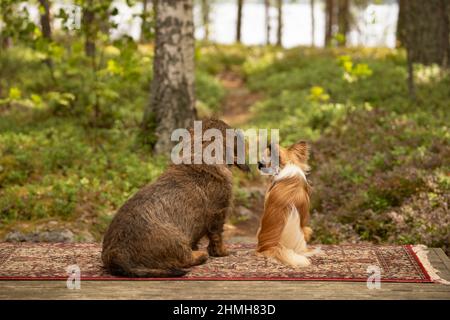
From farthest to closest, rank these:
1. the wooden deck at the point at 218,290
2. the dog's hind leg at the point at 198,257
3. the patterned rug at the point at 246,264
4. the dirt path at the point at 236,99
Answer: the dirt path at the point at 236,99, the dog's hind leg at the point at 198,257, the patterned rug at the point at 246,264, the wooden deck at the point at 218,290

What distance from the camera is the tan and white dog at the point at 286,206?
6.71 m

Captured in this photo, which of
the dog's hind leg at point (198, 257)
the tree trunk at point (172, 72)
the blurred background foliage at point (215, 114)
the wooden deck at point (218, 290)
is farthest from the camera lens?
the tree trunk at point (172, 72)

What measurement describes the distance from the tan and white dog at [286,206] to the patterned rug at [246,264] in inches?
6.7

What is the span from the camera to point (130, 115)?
614 inches

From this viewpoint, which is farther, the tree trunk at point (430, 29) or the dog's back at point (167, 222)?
the tree trunk at point (430, 29)

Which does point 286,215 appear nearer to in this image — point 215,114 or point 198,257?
point 198,257

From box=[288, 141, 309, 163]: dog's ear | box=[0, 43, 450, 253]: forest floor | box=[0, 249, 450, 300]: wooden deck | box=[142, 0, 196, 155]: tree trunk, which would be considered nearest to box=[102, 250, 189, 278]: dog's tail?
box=[0, 249, 450, 300]: wooden deck

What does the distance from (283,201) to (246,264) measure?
76 cm

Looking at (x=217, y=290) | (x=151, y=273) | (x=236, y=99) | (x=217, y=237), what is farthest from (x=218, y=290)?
(x=236, y=99)

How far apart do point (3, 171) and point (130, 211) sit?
19.9ft

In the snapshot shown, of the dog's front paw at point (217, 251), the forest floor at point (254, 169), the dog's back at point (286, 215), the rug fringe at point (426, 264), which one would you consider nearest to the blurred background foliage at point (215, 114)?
the forest floor at point (254, 169)

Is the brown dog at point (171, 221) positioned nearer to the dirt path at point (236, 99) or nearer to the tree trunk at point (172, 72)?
the tree trunk at point (172, 72)

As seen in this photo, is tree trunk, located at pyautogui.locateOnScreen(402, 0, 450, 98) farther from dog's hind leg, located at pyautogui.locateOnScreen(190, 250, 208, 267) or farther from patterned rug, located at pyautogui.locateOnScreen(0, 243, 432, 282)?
dog's hind leg, located at pyautogui.locateOnScreen(190, 250, 208, 267)

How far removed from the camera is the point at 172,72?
12.7 m
